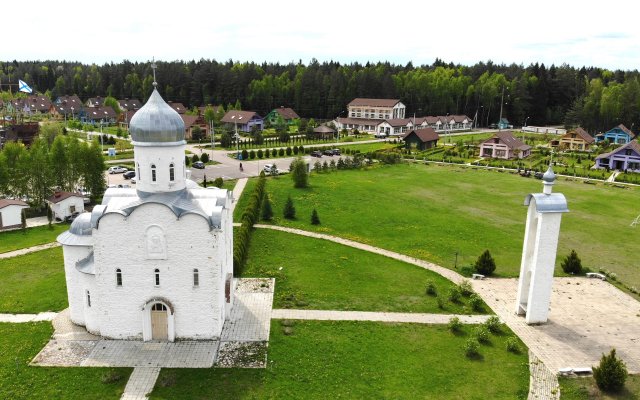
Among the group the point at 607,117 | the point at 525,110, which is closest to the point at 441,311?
the point at 607,117

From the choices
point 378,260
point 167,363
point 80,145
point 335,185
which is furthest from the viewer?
point 335,185

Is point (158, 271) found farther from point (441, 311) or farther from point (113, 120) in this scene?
point (113, 120)

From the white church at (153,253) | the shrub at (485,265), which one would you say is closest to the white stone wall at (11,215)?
the white church at (153,253)

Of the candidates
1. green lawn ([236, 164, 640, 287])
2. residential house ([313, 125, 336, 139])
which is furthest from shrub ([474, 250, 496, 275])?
residential house ([313, 125, 336, 139])

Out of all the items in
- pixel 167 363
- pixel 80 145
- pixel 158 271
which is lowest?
pixel 167 363

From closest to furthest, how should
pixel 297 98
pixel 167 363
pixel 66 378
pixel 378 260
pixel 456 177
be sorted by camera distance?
pixel 66 378 < pixel 167 363 < pixel 378 260 < pixel 456 177 < pixel 297 98

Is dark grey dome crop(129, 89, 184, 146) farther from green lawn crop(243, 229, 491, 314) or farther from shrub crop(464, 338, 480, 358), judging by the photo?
shrub crop(464, 338, 480, 358)

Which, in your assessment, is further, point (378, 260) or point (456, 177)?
point (456, 177)

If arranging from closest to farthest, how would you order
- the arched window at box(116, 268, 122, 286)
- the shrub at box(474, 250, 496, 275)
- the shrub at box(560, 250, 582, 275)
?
the arched window at box(116, 268, 122, 286) → the shrub at box(474, 250, 496, 275) → the shrub at box(560, 250, 582, 275)
